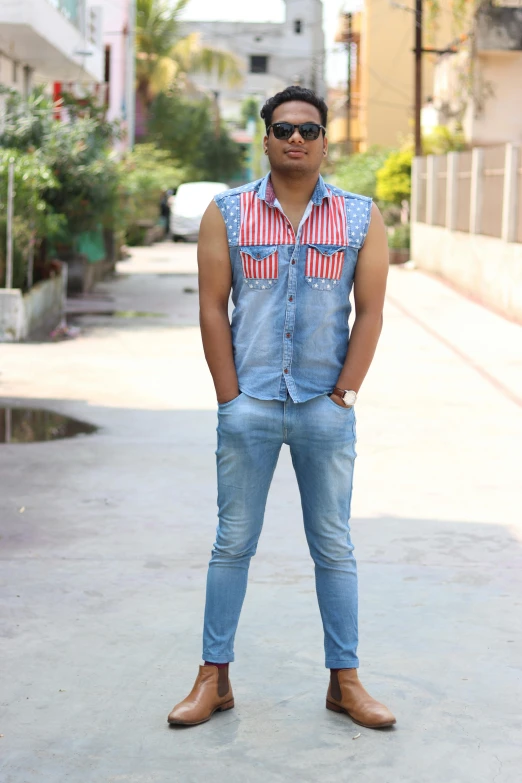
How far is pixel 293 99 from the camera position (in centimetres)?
380

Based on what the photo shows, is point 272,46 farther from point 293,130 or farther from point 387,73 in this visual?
point 293,130

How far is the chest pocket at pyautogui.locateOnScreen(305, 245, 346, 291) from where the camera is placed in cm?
380

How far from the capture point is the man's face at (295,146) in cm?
376

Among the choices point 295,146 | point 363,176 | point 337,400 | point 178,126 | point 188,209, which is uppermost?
point 178,126

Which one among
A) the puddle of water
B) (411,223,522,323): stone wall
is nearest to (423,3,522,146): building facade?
(411,223,522,323): stone wall

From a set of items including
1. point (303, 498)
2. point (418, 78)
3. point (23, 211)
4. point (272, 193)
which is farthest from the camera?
point (418, 78)

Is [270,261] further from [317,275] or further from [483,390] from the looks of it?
Answer: [483,390]

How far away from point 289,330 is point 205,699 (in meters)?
1.14

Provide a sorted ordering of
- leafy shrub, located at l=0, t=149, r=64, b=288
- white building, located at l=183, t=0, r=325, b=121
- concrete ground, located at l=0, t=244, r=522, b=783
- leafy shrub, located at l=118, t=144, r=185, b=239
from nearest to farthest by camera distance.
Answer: concrete ground, located at l=0, t=244, r=522, b=783 → leafy shrub, located at l=0, t=149, r=64, b=288 → leafy shrub, located at l=118, t=144, r=185, b=239 → white building, located at l=183, t=0, r=325, b=121

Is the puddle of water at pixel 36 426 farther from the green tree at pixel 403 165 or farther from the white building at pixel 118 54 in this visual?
the white building at pixel 118 54

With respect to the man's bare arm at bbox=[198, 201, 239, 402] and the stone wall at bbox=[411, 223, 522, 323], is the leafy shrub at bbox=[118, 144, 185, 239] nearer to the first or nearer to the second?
the stone wall at bbox=[411, 223, 522, 323]

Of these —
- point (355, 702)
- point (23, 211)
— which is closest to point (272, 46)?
point (23, 211)

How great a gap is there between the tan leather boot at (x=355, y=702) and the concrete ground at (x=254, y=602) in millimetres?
35

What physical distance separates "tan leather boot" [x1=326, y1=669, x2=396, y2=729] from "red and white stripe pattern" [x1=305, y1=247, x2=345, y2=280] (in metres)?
1.22
